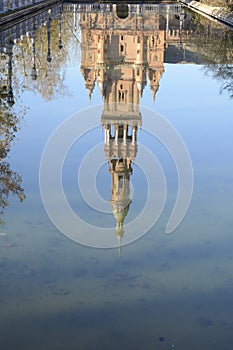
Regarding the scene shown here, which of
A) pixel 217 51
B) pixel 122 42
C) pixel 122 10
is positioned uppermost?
pixel 122 10

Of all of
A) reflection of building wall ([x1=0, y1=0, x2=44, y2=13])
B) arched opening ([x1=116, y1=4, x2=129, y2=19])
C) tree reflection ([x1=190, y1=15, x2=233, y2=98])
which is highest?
arched opening ([x1=116, y1=4, x2=129, y2=19])

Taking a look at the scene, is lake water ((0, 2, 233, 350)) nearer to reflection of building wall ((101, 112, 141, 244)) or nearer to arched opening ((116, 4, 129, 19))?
reflection of building wall ((101, 112, 141, 244))

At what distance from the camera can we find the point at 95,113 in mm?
21344

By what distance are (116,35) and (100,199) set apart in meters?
63.0

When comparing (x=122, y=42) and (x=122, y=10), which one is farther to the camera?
(x=122, y=10)

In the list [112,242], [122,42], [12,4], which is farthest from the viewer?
[122,42]

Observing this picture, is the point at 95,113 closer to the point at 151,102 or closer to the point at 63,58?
the point at 151,102

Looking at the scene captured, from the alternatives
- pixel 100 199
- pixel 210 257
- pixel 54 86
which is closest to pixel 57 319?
pixel 210 257

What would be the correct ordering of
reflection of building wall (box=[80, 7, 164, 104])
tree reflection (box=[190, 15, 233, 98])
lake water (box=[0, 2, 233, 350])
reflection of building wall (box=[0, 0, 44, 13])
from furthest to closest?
reflection of building wall (box=[80, 7, 164, 104]), reflection of building wall (box=[0, 0, 44, 13]), tree reflection (box=[190, 15, 233, 98]), lake water (box=[0, 2, 233, 350])

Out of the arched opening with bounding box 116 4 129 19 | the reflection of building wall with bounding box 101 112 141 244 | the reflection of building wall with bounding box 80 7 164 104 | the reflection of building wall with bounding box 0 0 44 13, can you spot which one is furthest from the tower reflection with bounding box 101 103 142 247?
the arched opening with bounding box 116 4 129 19

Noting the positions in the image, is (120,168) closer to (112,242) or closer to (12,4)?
(112,242)

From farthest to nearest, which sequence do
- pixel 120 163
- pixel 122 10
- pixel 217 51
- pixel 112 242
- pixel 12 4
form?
pixel 122 10, pixel 12 4, pixel 217 51, pixel 120 163, pixel 112 242

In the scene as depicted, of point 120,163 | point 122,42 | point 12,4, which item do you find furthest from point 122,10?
point 120,163

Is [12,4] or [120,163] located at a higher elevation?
[12,4]
